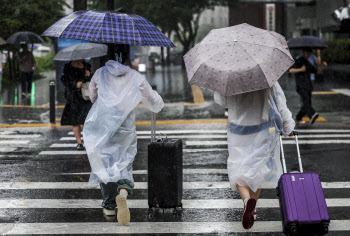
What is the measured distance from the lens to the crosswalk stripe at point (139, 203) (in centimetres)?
667

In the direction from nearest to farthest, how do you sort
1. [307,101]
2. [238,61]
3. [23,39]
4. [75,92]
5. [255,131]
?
[238,61] → [255,131] → [75,92] → [307,101] → [23,39]

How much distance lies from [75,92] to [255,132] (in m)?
4.72

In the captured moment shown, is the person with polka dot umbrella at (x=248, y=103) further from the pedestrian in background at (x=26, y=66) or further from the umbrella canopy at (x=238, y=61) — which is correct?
the pedestrian in background at (x=26, y=66)

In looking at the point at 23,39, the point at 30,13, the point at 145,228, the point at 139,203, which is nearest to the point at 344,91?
the point at 23,39

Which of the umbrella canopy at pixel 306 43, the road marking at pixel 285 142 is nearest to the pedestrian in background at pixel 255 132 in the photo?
the road marking at pixel 285 142

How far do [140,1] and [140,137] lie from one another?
28.5m

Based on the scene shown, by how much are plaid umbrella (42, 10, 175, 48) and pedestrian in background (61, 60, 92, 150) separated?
3050 millimetres

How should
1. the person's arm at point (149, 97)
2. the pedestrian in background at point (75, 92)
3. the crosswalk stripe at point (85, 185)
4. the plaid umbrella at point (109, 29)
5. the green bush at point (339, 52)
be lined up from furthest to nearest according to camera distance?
the green bush at point (339, 52)
the pedestrian in background at point (75, 92)
the crosswalk stripe at point (85, 185)
the person's arm at point (149, 97)
the plaid umbrella at point (109, 29)

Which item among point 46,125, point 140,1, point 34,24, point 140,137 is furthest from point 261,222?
point 140,1

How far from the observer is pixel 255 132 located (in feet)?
18.4

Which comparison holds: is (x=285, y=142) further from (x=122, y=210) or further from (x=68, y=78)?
(x=122, y=210)

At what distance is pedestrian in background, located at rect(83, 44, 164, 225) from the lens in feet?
19.5

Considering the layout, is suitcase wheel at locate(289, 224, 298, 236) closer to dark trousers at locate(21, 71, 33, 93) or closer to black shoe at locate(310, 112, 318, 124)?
black shoe at locate(310, 112, 318, 124)

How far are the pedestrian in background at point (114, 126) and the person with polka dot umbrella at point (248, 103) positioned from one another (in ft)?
2.41
